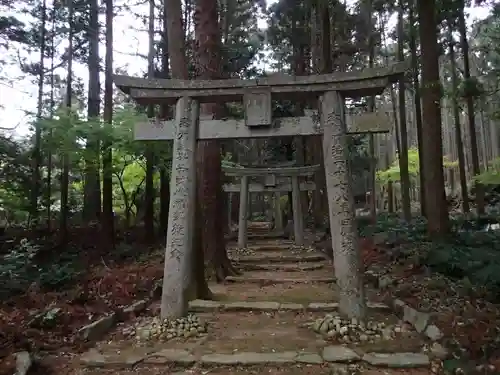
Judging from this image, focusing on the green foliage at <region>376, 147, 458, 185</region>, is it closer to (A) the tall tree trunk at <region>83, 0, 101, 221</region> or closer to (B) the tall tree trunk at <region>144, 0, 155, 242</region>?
(B) the tall tree trunk at <region>144, 0, 155, 242</region>

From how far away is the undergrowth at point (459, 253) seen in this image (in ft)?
19.5

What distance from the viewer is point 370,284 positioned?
7.93m

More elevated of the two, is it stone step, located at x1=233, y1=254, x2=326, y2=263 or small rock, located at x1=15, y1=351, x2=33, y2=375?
stone step, located at x1=233, y1=254, x2=326, y2=263

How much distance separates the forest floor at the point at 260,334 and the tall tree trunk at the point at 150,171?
503 cm

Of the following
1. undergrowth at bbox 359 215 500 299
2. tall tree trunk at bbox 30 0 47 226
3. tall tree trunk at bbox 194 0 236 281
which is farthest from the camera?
tall tree trunk at bbox 30 0 47 226

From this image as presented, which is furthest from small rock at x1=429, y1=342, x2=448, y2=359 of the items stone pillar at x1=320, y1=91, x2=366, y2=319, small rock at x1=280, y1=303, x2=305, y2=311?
small rock at x1=280, y1=303, x2=305, y2=311

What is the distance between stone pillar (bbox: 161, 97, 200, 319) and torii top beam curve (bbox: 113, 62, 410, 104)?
22 centimetres

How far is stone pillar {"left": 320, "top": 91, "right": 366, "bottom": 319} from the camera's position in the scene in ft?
17.3

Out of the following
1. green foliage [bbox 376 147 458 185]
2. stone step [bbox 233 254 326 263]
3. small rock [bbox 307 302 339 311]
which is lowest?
small rock [bbox 307 302 339 311]

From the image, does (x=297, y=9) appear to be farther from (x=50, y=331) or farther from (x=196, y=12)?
(x=50, y=331)

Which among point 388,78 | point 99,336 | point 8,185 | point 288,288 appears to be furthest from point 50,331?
point 8,185

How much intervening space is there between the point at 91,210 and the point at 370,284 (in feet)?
37.6

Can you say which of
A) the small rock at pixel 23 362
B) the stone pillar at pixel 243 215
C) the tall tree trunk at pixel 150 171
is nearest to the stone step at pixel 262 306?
the small rock at pixel 23 362

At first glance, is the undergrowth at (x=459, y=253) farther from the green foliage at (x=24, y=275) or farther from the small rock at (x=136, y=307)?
the green foliage at (x=24, y=275)
